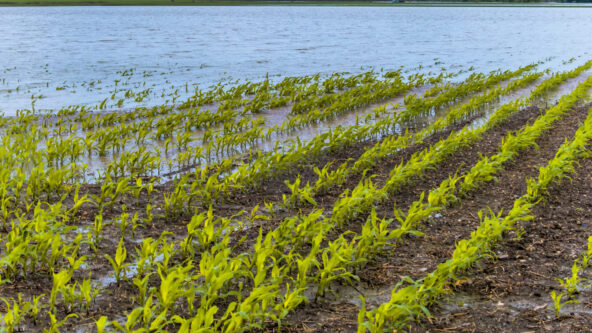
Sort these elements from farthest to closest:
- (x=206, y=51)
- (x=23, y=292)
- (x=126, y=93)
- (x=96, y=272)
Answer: (x=206, y=51) < (x=126, y=93) < (x=96, y=272) < (x=23, y=292)

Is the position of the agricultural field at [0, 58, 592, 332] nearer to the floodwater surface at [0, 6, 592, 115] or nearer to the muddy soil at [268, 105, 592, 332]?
the muddy soil at [268, 105, 592, 332]

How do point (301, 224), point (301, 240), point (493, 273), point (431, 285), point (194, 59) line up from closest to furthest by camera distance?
point (431, 285) < point (493, 273) < point (301, 224) < point (301, 240) < point (194, 59)

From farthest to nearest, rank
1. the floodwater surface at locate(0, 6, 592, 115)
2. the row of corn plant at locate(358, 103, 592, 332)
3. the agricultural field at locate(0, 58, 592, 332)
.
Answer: the floodwater surface at locate(0, 6, 592, 115) → the agricultural field at locate(0, 58, 592, 332) → the row of corn plant at locate(358, 103, 592, 332)

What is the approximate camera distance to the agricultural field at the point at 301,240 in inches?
151

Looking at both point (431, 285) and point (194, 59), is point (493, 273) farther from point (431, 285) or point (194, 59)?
point (194, 59)

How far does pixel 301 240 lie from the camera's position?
16.5 feet

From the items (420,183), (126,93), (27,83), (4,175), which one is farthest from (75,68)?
(420,183)

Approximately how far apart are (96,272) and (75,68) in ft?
61.6

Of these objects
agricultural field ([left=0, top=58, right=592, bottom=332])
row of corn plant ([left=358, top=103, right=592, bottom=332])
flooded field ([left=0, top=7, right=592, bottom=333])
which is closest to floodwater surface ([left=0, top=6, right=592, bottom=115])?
flooded field ([left=0, top=7, right=592, bottom=333])

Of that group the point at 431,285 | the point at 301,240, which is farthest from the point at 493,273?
the point at 301,240

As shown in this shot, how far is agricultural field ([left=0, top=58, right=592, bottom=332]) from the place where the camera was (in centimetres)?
384

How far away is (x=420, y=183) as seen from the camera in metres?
7.21

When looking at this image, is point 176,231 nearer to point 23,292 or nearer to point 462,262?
point 23,292

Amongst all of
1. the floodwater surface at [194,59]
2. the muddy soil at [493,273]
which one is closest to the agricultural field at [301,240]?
the muddy soil at [493,273]
